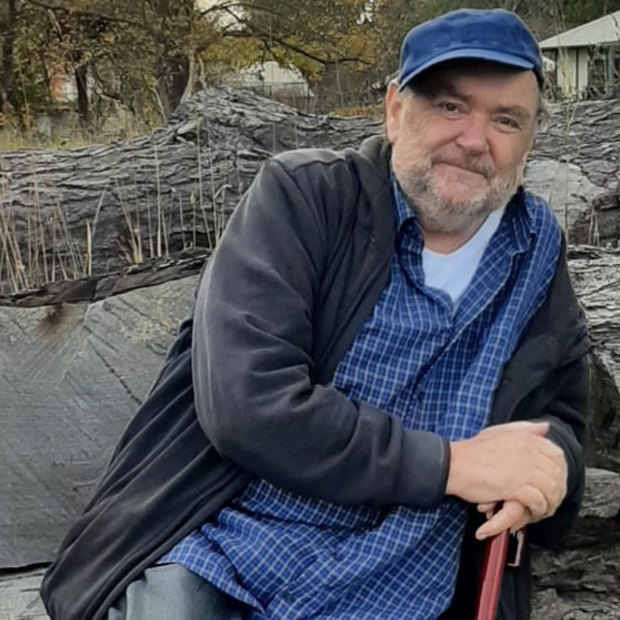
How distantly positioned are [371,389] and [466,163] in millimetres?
415

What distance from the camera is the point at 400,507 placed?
5.76ft

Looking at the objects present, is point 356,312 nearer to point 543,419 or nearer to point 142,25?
point 543,419

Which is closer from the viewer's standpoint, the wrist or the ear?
the wrist

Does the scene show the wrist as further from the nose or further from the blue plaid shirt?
the nose

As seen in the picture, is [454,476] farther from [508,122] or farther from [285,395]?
[508,122]

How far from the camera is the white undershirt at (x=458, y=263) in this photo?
6.17 ft

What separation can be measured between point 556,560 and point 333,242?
45.8 inches

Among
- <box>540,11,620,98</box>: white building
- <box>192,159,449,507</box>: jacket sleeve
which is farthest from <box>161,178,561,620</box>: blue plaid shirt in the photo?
<box>540,11,620,98</box>: white building

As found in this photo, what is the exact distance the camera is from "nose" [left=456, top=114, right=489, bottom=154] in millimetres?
1802

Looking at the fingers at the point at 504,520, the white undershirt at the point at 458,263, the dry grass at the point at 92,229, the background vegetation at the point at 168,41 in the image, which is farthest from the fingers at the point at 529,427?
the background vegetation at the point at 168,41

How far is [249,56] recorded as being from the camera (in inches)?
609

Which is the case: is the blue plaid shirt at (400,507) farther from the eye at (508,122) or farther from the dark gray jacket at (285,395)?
the eye at (508,122)

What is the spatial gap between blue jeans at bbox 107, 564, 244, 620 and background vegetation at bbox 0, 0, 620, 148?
10334 millimetres

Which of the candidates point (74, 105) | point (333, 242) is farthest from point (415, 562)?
point (74, 105)
